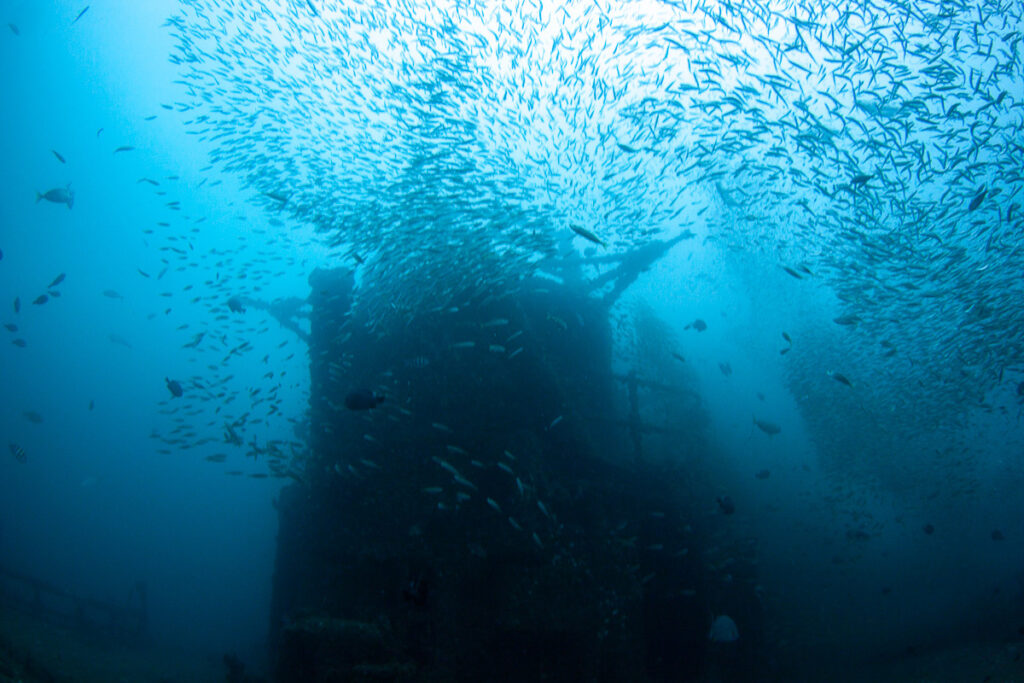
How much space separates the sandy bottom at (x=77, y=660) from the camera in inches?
370

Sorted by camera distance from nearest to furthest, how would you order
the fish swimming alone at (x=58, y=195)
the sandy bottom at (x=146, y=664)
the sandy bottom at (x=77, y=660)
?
the sandy bottom at (x=77, y=660), the sandy bottom at (x=146, y=664), the fish swimming alone at (x=58, y=195)

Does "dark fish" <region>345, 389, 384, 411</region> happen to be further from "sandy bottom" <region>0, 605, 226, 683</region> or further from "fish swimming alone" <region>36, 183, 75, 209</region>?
"fish swimming alone" <region>36, 183, 75, 209</region>

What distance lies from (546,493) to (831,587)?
1901 centimetres

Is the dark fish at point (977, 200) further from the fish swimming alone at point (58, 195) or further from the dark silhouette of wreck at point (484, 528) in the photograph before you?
the fish swimming alone at point (58, 195)

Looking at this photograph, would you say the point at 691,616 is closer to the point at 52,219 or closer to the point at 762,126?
the point at 762,126

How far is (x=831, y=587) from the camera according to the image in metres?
20.2

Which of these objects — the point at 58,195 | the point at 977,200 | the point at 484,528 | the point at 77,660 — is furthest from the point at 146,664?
the point at 977,200

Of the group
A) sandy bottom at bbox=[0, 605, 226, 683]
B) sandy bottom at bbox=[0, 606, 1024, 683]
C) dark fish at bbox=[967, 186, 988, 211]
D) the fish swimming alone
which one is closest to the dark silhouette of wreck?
sandy bottom at bbox=[0, 606, 1024, 683]

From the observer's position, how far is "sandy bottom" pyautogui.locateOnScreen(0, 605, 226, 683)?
9401 millimetres

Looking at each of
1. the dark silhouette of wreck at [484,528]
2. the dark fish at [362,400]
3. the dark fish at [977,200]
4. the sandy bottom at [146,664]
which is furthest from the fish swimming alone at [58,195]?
the dark fish at [977,200]

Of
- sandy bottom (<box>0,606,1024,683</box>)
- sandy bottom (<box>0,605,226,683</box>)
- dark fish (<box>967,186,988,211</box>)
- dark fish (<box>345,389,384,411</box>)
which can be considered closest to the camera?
dark fish (<box>345,389,384,411</box>)

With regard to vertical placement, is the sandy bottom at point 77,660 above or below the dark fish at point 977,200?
below

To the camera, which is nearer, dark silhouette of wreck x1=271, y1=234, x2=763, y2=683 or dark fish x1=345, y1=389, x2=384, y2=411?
dark fish x1=345, y1=389, x2=384, y2=411

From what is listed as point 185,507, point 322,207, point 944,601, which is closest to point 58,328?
point 185,507
